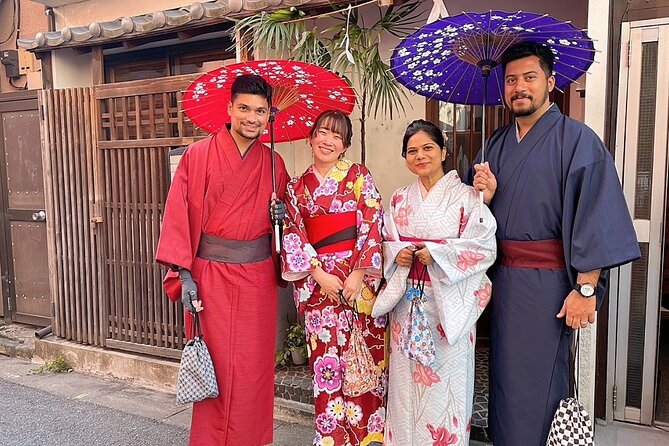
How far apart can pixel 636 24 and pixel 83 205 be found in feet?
16.2

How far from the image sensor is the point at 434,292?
287cm

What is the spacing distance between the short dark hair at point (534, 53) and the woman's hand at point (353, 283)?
54.1 inches

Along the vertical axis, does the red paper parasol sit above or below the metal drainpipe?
below

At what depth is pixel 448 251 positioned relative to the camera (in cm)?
275

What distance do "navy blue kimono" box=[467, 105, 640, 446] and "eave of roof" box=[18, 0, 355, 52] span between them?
217 centimetres

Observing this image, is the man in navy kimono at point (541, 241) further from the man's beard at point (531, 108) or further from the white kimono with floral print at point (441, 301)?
the white kimono with floral print at point (441, 301)

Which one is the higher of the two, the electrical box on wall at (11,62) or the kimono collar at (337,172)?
the electrical box on wall at (11,62)

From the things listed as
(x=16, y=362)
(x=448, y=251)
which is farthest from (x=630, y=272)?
(x=16, y=362)

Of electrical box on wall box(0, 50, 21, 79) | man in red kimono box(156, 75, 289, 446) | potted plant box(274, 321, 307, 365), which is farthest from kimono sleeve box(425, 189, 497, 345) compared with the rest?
electrical box on wall box(0, 50, 21, 79)

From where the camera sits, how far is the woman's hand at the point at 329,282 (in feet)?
10.2

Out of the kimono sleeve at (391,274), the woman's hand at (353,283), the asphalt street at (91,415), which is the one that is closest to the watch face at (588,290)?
the kimono sleeve at (391,274)

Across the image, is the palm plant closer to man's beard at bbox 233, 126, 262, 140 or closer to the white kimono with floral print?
man's beard at bbox 233, 126, 262, 140

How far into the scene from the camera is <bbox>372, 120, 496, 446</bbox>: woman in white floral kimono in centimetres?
278

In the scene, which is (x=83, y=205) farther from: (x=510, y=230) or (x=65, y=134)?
(x=510, y=230)
